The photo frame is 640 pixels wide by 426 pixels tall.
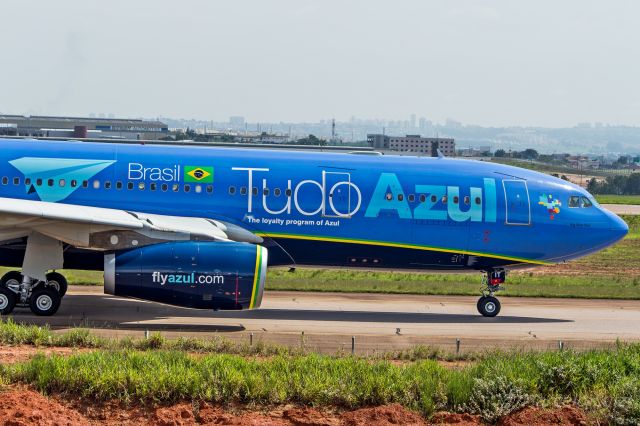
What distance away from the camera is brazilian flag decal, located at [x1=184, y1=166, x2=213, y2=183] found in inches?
1032

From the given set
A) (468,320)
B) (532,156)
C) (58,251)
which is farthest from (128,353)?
(532,156)

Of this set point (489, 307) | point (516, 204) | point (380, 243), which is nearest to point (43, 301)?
point (380, 243)

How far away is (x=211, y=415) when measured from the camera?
52.4 ft

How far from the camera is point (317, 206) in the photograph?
26.5 meters

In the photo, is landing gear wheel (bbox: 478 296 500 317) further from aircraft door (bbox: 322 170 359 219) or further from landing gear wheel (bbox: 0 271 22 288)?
landing gear wheel (bbox: 0 271 22 288)

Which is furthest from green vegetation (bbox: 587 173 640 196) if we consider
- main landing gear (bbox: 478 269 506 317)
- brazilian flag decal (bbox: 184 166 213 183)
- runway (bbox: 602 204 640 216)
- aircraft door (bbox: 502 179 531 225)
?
brazilian flag decal (bbox: 184 166 213 183)

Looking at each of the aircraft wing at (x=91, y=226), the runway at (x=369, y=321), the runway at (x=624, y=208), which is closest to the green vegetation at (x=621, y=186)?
the runway at (x=624, y=208)

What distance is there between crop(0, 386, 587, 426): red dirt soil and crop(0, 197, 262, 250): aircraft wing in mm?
7246

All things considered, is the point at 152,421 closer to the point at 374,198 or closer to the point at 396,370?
the point at 396,370

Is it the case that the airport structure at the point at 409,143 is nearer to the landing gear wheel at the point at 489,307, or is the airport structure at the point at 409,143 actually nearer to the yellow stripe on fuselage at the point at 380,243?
the landing gear wheel at the point at 489,307

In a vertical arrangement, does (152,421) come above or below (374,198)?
below

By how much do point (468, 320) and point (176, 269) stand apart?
8478 millimetres

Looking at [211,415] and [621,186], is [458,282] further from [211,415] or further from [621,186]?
[621,186]

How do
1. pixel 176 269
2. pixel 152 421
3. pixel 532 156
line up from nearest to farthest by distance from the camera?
pixel 152 421 < pixel 176 269 < pixel 532 156
